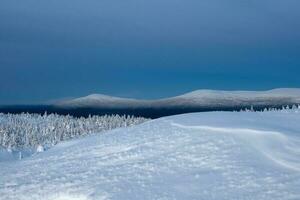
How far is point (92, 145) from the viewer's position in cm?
3644

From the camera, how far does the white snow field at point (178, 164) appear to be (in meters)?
24.6

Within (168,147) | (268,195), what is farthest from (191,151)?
(268,195)

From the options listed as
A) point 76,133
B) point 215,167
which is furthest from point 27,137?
point 215,167

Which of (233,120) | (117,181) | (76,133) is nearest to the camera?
(117,181)

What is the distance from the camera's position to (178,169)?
27.6 m

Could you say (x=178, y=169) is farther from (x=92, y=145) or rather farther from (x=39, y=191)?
(x=92, y=145)

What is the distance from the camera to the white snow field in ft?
80.6

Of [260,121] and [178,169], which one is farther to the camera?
[260,121]

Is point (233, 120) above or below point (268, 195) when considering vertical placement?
above

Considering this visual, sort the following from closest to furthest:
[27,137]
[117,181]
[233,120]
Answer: [117,181], [233,120], [27,137]

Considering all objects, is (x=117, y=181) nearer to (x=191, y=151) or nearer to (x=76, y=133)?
(x=191, y=151)

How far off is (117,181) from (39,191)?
384cm

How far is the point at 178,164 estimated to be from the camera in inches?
1114

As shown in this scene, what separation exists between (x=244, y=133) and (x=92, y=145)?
10490 millimetres
